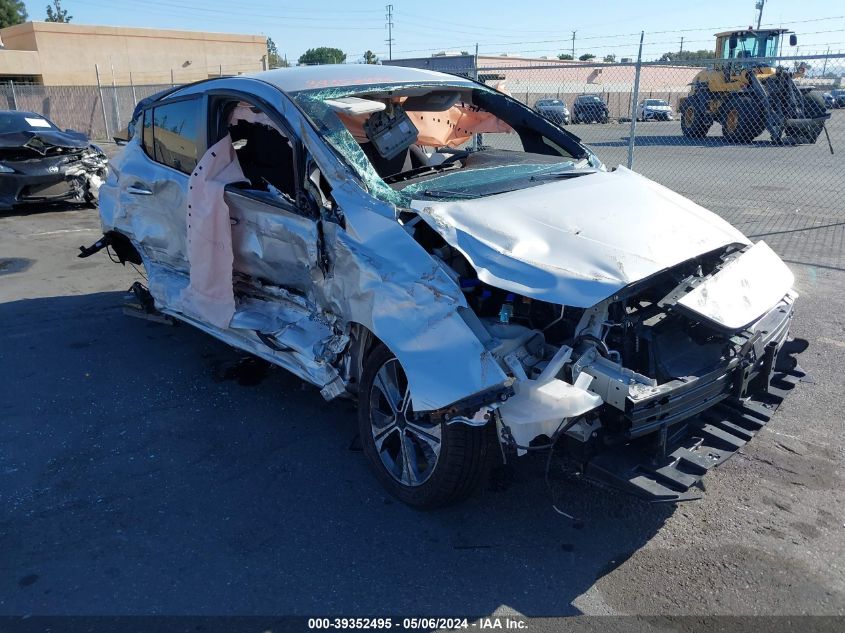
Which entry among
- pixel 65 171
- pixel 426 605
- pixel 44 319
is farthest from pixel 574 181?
pixel 65 171

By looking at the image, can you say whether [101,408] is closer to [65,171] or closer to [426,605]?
[426,605]

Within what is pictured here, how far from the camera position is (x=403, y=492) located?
3352mm

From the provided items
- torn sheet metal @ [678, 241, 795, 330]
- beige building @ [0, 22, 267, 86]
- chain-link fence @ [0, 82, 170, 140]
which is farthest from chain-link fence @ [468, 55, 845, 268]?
beige building @ [0, 22, 267, 86]

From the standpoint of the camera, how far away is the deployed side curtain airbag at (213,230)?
4.20 m

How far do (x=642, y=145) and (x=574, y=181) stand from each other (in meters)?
16.5

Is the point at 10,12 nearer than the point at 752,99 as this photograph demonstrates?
No

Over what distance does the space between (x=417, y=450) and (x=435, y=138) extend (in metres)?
3.19

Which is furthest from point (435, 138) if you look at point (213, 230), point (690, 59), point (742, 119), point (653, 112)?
point (653, 112)

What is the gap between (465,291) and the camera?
322cm

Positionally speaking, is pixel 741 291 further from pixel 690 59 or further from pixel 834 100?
pixel 834 100

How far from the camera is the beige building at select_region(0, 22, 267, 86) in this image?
32906 millimetres

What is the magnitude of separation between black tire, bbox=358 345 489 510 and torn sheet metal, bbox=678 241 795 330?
117 cm

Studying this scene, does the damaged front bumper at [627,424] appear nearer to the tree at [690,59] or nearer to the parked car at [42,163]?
the tree at [690,59]

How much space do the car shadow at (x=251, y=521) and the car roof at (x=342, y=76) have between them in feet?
6.62
